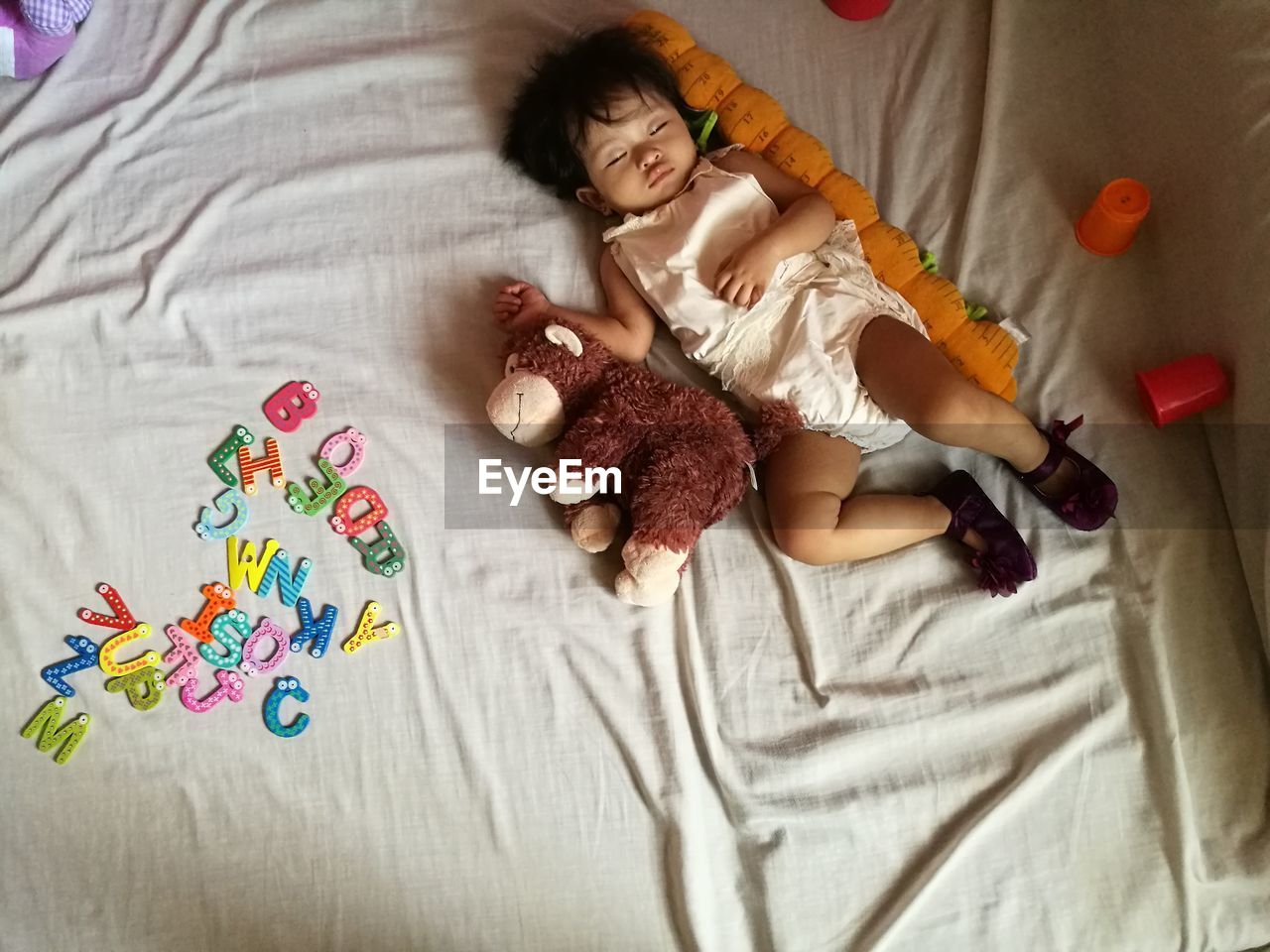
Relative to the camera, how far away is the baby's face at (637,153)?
1.04 m

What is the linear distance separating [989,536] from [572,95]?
67 cm

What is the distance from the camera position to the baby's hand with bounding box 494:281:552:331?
102cm

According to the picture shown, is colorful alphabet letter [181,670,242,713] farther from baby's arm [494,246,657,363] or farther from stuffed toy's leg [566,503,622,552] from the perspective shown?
baby's arm [494,246,657,363]

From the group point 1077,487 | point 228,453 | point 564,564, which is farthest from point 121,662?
point 1077,487

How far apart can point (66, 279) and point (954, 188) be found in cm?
108

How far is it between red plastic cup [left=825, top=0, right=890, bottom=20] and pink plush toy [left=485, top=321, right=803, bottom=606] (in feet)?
1.90

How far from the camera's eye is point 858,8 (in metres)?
1.18

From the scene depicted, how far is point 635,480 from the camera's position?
943 mm

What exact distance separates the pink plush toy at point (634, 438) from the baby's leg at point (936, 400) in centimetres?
10

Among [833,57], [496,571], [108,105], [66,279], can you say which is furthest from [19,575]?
[833,57]

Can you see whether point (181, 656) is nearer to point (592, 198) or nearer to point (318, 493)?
point (318, 493)

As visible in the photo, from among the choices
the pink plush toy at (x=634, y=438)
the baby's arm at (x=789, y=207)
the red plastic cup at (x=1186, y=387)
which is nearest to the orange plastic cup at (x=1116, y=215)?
the red plastic cup at (x=1186, y=387)

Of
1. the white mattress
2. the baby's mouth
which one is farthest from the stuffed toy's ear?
the baby's mouth

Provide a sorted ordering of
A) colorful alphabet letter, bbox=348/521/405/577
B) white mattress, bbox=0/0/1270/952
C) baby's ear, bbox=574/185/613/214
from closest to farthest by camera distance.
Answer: white mattress, bbox=0/0/1270/952 → colorful alphabet letter, bbox=348/521/405/577 → baby's ear, bbox=574/185/613/214
